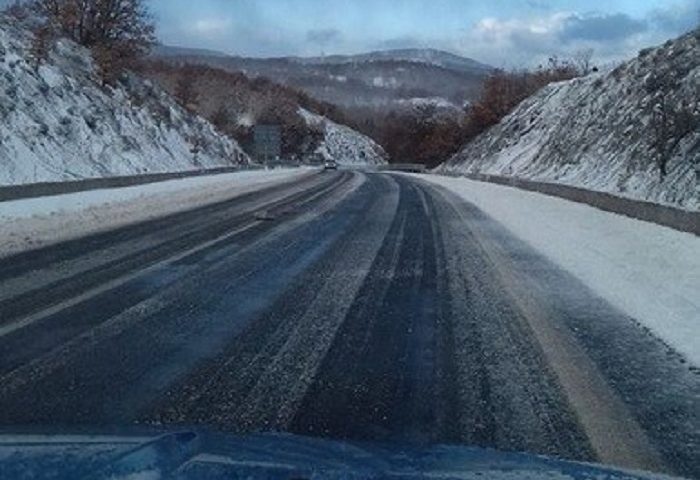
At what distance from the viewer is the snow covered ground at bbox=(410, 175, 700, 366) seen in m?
9.41

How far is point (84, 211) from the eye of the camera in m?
21.5

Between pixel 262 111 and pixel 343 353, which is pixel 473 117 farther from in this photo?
pixel 343 353

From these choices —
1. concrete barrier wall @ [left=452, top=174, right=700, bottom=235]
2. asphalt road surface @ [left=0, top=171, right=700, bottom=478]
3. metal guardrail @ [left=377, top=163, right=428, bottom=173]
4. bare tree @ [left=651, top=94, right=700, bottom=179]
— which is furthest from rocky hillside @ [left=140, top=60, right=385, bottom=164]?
asphalt road surface @ [left=0, top=171, right=700, bottom=478]

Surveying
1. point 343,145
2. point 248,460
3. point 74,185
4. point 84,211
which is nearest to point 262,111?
point 343,145

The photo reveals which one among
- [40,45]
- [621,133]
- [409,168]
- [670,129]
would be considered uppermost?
[40,45]

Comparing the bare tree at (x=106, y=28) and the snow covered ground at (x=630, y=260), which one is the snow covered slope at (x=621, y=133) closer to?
the snow covered ground at (x=630, y=260)

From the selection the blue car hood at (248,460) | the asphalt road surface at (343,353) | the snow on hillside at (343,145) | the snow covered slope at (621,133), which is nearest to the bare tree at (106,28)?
the snow covered slope at (621,133)

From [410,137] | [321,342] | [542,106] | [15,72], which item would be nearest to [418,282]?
[321,342]

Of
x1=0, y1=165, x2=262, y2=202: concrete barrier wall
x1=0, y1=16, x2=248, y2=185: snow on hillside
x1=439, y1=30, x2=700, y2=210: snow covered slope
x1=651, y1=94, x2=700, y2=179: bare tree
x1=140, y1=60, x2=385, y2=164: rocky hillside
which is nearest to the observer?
x1=0, y1=165, x2=262, y2=202: concrete barrier wall

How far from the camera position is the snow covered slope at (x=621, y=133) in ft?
87.4

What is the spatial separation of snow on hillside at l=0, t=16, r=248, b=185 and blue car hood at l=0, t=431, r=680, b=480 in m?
26.4

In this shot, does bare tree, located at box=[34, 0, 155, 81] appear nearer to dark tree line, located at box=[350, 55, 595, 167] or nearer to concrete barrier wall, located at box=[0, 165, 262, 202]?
concrete barrier wall, located at box=[0, 165, 262, 202]

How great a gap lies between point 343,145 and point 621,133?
358ft

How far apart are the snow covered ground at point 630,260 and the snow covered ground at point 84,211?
28.5 feet
